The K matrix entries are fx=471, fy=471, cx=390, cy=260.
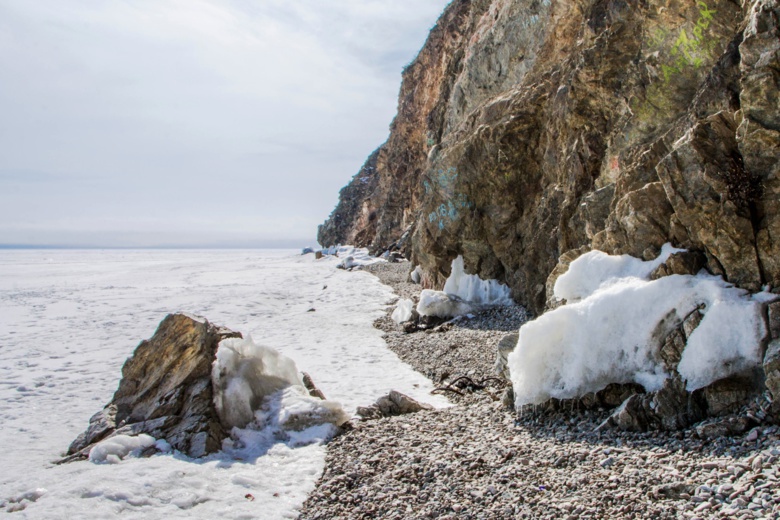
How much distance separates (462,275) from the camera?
69.7 ft

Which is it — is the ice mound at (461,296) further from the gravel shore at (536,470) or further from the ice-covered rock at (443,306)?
the gravel shore at (536,470)

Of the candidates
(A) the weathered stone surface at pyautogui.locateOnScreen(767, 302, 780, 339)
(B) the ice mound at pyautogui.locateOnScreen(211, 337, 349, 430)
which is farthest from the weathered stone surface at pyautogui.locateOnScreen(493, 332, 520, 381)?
(A) the weathered stone surface at pyautogui.locateOnScreen(767, 302, 780, 339)

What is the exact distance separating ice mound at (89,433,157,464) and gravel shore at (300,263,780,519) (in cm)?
314

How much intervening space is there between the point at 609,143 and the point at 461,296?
392 inches

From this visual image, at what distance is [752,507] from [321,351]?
13.3 metres

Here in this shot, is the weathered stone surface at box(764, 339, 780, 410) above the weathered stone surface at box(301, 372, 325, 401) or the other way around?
above

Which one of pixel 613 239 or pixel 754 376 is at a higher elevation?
pixel 613 239

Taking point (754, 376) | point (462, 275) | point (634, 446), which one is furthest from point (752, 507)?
point (462, 275)

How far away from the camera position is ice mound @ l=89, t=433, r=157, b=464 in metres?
7.68

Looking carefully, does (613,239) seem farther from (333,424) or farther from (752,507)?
(333,424)

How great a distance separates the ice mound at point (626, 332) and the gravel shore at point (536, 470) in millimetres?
658

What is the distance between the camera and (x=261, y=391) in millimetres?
9609

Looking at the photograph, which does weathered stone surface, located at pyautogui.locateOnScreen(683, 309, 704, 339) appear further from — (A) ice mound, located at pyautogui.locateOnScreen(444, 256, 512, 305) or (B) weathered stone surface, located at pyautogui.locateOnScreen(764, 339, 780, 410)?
(A) ice mound, located at pyautogui.locateOnScreen(444, 256, 512, 305)

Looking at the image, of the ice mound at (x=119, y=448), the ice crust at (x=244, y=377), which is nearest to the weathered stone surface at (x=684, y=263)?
the ice crust at (x=244, y=377)
